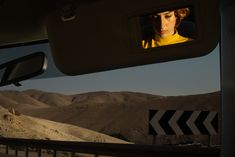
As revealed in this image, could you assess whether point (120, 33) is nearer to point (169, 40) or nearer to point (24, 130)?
point (169, 40)

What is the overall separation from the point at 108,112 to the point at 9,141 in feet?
389

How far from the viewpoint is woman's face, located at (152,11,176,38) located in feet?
10.8

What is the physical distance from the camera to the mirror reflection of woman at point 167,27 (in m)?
3.29

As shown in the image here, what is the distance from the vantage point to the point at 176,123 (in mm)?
13789

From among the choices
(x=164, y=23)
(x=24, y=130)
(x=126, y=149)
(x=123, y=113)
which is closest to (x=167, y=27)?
(x=164, y=23)

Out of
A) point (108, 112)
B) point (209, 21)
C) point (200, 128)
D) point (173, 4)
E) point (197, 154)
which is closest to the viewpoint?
point (209, 21)

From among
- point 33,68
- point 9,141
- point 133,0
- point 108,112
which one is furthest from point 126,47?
point 108,112

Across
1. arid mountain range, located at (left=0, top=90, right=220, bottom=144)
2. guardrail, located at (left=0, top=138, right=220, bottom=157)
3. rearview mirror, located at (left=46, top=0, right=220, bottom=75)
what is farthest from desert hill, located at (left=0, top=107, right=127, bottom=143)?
rearview mirror, located at (left=46, top=0, right=220, bottom=75)

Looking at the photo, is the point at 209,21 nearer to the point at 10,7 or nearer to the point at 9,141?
the point at 10,7

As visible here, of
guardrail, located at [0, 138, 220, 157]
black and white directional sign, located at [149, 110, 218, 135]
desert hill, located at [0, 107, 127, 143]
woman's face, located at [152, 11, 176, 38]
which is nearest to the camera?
woman's face, located at [152, 11, 176, 38]

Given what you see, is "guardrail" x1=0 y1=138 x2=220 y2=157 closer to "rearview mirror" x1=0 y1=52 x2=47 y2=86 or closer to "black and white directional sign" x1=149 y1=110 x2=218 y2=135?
"black and white directional sign" x1=149 y1=110 x2=218 y2=135

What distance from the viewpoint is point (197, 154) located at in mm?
8898

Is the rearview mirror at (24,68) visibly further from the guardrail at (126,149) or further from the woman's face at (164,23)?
the guardrail at (126,149)

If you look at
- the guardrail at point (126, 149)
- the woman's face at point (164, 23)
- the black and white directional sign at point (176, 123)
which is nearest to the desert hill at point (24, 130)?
the guardrail at point (126, 149)
